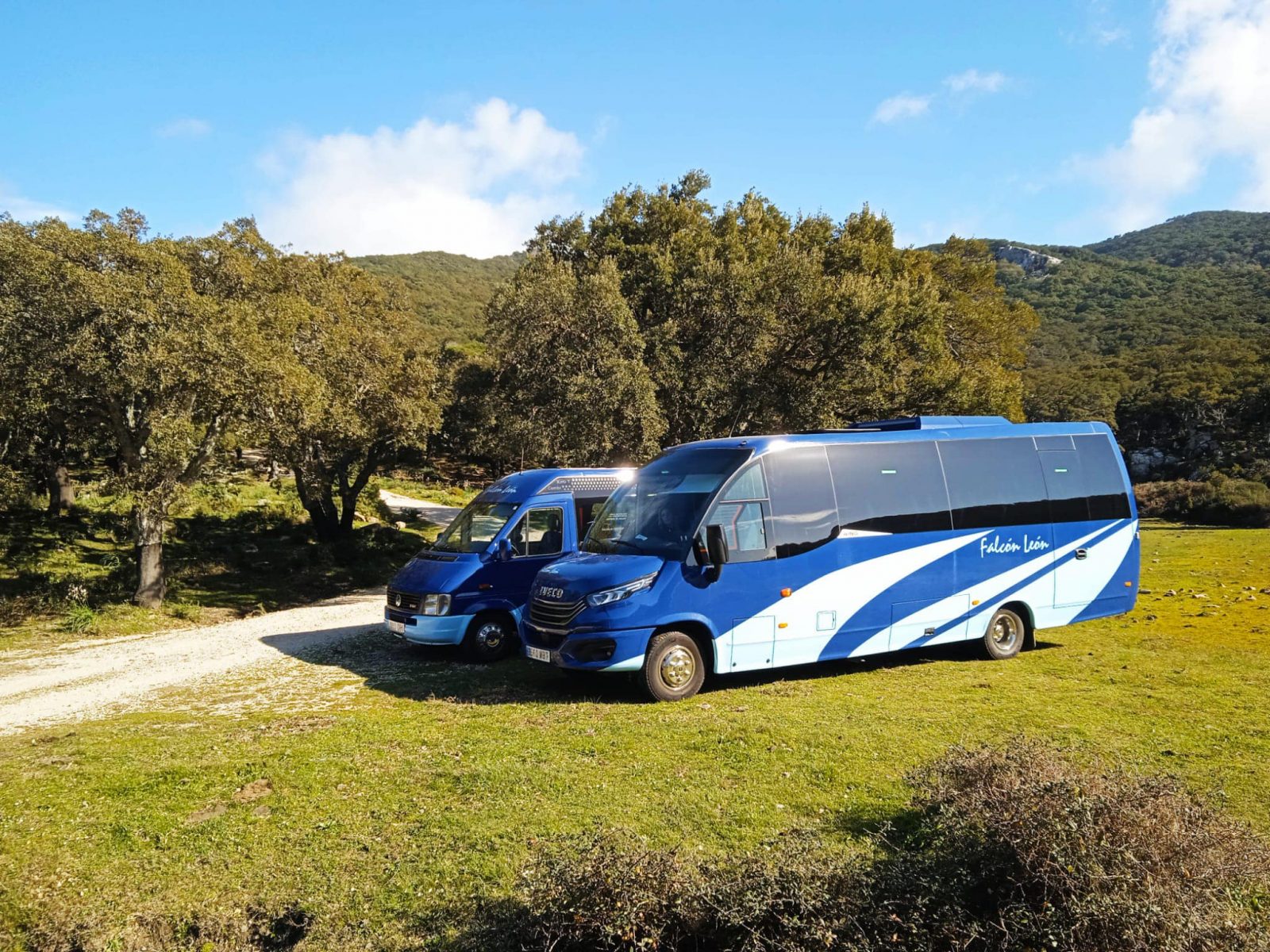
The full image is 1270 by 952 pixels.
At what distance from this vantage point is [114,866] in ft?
17.9

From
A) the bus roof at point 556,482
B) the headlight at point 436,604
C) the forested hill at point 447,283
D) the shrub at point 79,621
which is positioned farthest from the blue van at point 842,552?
the forested hill at point 447,283

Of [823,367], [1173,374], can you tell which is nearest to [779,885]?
[823,367]

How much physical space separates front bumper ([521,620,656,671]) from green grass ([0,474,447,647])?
11635 mm

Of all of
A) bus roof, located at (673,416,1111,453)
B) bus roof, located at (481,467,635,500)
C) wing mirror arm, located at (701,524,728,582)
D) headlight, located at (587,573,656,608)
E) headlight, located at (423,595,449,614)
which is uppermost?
bus roof, located at (673,416,1111,453)

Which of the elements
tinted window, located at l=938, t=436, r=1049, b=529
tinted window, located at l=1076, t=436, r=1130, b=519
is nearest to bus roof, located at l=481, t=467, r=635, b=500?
tinted window, located at l=938, t=436, r=1049, b=529

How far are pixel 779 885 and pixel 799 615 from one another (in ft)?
21.5

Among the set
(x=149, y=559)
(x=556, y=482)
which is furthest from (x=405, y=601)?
(x=149, y=559)

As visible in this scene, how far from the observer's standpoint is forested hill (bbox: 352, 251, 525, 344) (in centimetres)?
8744

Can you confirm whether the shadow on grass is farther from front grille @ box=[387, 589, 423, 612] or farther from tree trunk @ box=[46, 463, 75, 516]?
tree trunk @ box=[46, 463, 75, 516]

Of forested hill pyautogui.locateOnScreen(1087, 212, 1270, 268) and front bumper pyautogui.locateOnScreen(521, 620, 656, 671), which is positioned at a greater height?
forested hill pyautogui.locateOnScreen(1087, 212, 1270, 268)

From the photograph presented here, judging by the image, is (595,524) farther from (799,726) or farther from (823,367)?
(823,367)

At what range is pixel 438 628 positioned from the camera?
40.1ft

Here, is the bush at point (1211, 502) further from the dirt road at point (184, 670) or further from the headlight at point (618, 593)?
the dirt road at point (184, 670)

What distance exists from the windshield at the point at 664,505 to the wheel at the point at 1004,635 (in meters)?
4.92
